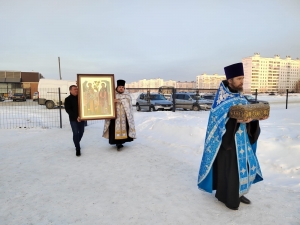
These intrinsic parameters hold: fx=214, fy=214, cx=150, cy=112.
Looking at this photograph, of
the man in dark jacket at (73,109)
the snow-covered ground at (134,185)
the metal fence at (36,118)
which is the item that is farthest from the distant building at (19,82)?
the man in dark jacket at (73,109)

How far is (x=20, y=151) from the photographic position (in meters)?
5.93

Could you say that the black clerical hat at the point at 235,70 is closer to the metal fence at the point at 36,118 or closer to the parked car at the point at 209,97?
the metal fence at the point at 36,118

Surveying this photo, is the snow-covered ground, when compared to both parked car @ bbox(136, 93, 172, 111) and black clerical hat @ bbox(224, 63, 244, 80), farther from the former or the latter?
parked car @ bbox(136, 93, 172, 111)

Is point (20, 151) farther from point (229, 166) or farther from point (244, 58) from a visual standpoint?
point (244, 58)

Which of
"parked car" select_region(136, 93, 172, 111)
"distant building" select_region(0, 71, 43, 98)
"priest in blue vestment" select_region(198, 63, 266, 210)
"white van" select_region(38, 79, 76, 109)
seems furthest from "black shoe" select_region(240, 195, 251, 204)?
"distant building" select_region(0, 71, 43, 98)

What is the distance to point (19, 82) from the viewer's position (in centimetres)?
4750

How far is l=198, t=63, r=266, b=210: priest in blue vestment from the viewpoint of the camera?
275 centimetres

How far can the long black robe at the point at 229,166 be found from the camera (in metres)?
2.75

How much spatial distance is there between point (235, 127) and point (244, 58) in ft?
403

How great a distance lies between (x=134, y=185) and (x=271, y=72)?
12653 cm

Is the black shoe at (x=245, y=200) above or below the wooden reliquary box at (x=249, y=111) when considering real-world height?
below

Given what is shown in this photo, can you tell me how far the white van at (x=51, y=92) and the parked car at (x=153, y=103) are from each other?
8870 millimetres

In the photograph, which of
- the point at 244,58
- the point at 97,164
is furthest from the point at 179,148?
the point at 244,58

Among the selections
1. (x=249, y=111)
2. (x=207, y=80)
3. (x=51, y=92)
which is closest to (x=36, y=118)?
(x=51, y=92)
